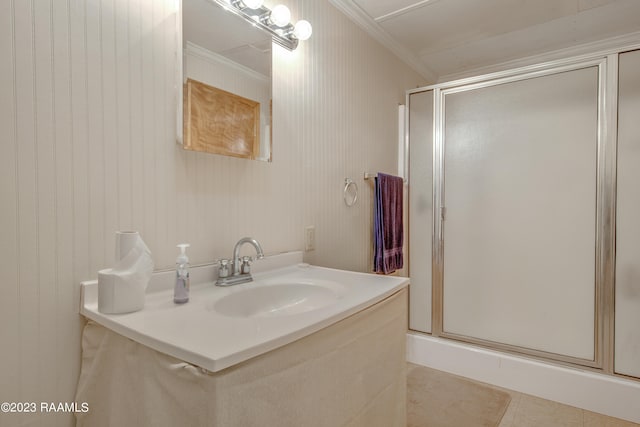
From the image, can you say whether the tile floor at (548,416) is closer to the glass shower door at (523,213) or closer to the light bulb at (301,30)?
the glass shower door at (523,213)

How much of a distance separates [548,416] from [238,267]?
5.85 ft

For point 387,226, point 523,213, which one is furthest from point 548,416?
point 387,226

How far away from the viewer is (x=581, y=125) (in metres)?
1.92

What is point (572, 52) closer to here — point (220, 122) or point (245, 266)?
point (220, 122)

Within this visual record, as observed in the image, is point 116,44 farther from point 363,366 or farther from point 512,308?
point 512,308

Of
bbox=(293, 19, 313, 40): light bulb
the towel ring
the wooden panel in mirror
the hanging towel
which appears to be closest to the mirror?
the wooden panel in mirror

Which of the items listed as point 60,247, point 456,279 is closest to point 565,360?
point 456,279

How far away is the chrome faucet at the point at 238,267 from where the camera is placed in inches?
45.9

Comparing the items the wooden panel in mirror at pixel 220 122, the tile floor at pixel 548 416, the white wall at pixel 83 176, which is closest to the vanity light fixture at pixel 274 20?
the white wall at pixel 83 176

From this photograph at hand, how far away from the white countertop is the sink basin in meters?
0.04

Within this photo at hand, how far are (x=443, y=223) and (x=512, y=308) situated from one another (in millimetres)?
674

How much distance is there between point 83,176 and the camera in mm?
896

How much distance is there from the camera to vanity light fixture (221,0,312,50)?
1263 mm

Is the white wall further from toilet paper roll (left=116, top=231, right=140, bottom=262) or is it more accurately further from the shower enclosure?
the shower enclosure
